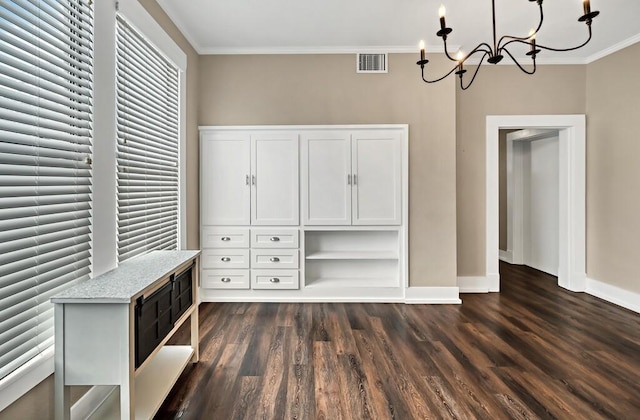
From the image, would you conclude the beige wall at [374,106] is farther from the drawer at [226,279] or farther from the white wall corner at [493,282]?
the drawer at [226,279]

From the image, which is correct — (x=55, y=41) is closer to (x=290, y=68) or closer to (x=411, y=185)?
(x=290, y=68)

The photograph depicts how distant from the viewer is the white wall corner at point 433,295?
364 cm

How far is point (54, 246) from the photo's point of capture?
1550mm

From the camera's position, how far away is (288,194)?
11.8ft

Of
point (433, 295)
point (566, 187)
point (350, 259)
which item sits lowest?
point (433, 295)

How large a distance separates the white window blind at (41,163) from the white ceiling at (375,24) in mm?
1484

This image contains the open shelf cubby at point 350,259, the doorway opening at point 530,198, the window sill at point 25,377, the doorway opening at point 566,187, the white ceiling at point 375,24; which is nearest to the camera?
the window sill at point 25,377

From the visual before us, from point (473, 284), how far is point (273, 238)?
2.53m

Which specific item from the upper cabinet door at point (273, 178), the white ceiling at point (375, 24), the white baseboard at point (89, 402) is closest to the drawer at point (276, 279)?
the upper cabinet door at point (273, 178)

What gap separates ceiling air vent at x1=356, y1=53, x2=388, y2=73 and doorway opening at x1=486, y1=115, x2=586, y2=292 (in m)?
1.50

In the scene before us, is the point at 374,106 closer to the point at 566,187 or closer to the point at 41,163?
the point at 566,187

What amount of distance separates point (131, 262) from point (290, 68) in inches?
106

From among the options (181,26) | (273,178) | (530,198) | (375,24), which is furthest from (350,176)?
(530,198)

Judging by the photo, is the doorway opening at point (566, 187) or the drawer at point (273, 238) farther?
the doorway opening at point (566, 187)
